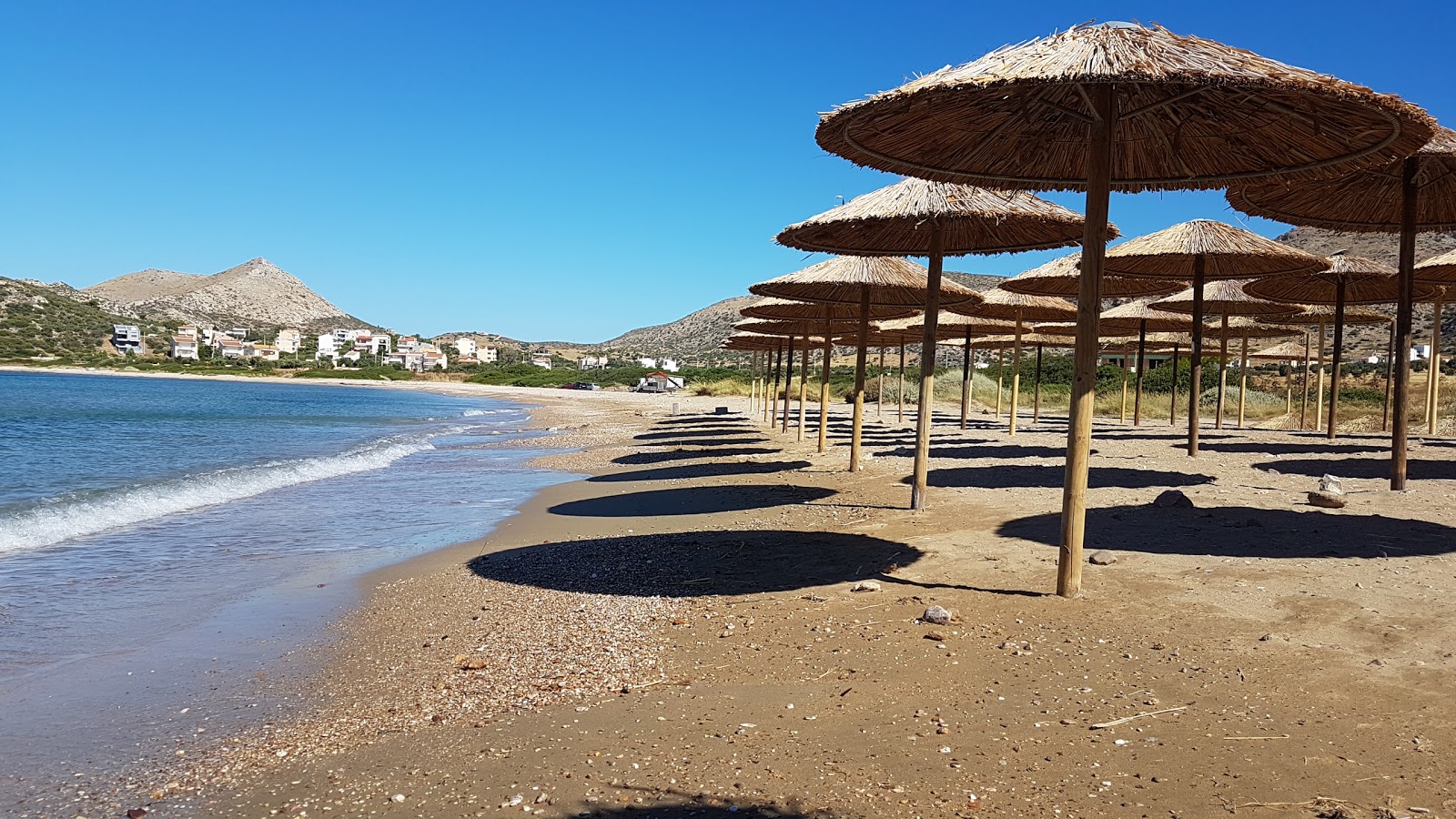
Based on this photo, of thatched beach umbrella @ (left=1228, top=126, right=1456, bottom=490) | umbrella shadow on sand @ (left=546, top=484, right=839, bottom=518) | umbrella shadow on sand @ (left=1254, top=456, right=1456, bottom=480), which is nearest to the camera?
thatched beach umbrella @ (left=1228, top=126, right=1456, bottom=490)

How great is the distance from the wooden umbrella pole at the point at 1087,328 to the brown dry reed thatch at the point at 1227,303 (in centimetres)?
1351

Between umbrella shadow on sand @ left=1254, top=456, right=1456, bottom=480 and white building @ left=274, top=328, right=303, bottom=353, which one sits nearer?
umbrella shadow on sand @ left=1254, top=456, right=1456, bottom=480

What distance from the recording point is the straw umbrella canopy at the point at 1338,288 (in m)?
12.9

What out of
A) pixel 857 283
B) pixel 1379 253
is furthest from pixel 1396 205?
pixel 1379 253

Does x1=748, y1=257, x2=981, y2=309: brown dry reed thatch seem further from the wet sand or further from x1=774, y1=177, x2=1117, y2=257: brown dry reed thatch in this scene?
the wet sand

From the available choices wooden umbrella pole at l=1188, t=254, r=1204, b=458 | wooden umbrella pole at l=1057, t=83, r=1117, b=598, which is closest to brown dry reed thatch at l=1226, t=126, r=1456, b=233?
wooden umbrella pole at l=1188, t=254, r=1204, b=458

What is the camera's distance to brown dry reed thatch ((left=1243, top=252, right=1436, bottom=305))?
13.0 m

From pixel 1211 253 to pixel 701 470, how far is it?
6928 mm

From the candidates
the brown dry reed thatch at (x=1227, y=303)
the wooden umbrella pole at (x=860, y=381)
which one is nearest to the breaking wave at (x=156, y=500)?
the wooden umbrella pole at (x=860, y=381)

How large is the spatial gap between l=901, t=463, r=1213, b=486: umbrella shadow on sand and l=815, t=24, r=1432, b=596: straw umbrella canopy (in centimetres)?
372

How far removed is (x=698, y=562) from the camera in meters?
6.58

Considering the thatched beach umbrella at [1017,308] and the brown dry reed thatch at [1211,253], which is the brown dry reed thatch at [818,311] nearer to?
the thatched beach umbrella at [1017,308]

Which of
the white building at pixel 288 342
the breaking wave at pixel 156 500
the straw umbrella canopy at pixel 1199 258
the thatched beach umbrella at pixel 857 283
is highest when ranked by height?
the white building at pixel 288 342

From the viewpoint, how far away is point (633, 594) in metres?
5.71
